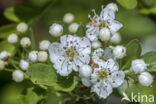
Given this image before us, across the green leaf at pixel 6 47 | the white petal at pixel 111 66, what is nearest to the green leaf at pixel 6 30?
the green leaf at pixel 6 47

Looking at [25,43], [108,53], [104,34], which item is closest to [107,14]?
[104,34]

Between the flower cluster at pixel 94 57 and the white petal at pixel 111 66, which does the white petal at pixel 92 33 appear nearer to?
the flower cluster at pixel 94 57

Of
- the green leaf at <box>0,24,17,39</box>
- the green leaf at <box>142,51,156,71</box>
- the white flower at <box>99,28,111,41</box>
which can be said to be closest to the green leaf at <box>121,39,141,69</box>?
the green leaf at <box>142,51,156,71</box>

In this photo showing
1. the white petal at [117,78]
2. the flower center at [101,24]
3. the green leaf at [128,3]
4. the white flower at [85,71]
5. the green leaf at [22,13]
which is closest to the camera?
the white flower at [85,71]

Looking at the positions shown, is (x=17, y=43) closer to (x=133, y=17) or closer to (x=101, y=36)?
(x=101, y=36)

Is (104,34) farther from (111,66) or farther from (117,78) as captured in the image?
(117,78)

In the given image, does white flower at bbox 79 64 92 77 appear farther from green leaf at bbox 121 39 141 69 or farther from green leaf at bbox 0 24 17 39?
green leaf at bbox 0 24 17 39
